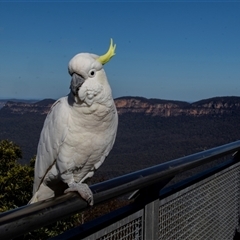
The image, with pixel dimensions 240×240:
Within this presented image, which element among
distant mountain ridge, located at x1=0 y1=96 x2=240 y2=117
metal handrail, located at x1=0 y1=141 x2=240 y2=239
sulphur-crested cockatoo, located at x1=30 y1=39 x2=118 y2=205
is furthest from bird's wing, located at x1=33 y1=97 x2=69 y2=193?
distant mountain ridge, located at x1=0 y1=96 x2=240 y2=117

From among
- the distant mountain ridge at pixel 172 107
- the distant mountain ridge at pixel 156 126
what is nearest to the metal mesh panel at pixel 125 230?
the distant mountain ridge at pixel 156 126

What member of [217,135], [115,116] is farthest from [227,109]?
[115,116]

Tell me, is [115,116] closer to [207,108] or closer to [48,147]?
[48,147]

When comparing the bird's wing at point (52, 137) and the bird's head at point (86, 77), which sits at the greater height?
the bird's head at point (86, 77)

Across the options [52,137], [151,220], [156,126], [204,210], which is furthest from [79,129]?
[156,126]

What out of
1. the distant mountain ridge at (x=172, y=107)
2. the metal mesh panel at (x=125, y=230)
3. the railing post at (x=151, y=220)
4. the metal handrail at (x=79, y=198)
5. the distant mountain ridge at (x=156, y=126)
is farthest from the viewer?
the distant mountain ridge at (x=172, y=107)

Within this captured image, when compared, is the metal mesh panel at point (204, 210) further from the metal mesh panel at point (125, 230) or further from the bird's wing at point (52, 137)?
the bird's wing at point (52, 137)
